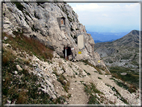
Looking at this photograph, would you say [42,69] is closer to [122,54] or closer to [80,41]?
[80,41]

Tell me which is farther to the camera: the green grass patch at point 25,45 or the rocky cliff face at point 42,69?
the green grass patch at point 25,45

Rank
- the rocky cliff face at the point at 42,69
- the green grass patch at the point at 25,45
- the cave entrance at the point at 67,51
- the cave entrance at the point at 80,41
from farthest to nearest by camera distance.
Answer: the cave entrance at the point at 80,41 → the cave entrance at the point at 67,51 → the green grass patch at the point at 25,45 → the rocky cliff face at the point at 42,69

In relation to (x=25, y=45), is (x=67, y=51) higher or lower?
lower

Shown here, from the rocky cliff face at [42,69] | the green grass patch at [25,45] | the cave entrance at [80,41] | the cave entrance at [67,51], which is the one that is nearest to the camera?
the rocky cliff face at [42,69]

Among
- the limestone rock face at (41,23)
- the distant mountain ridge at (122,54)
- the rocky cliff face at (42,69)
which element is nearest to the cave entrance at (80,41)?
the rocky cliff face at (42,69)

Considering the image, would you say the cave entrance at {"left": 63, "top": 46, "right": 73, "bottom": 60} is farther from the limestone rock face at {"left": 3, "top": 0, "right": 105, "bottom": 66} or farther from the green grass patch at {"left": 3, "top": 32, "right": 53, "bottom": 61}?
the green grass patch at {"left": 3, "top": 32, "right": 53, "bottom": 61}

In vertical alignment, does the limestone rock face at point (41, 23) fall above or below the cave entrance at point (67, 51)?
above

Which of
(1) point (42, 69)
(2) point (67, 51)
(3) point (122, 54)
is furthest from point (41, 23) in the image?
(3) point (122, 54)

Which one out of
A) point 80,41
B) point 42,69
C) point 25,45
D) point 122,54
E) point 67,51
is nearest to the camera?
point 42,69

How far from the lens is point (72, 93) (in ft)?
31.6

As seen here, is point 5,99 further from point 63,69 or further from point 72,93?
point 63,69

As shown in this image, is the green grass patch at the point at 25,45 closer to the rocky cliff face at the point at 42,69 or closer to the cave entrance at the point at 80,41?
the rocky cliff face at the point at 42,69

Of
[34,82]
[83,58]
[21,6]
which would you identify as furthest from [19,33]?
→ [83,58]

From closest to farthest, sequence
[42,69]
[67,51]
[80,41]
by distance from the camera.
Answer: [42,69], [67,51], [80,41]
